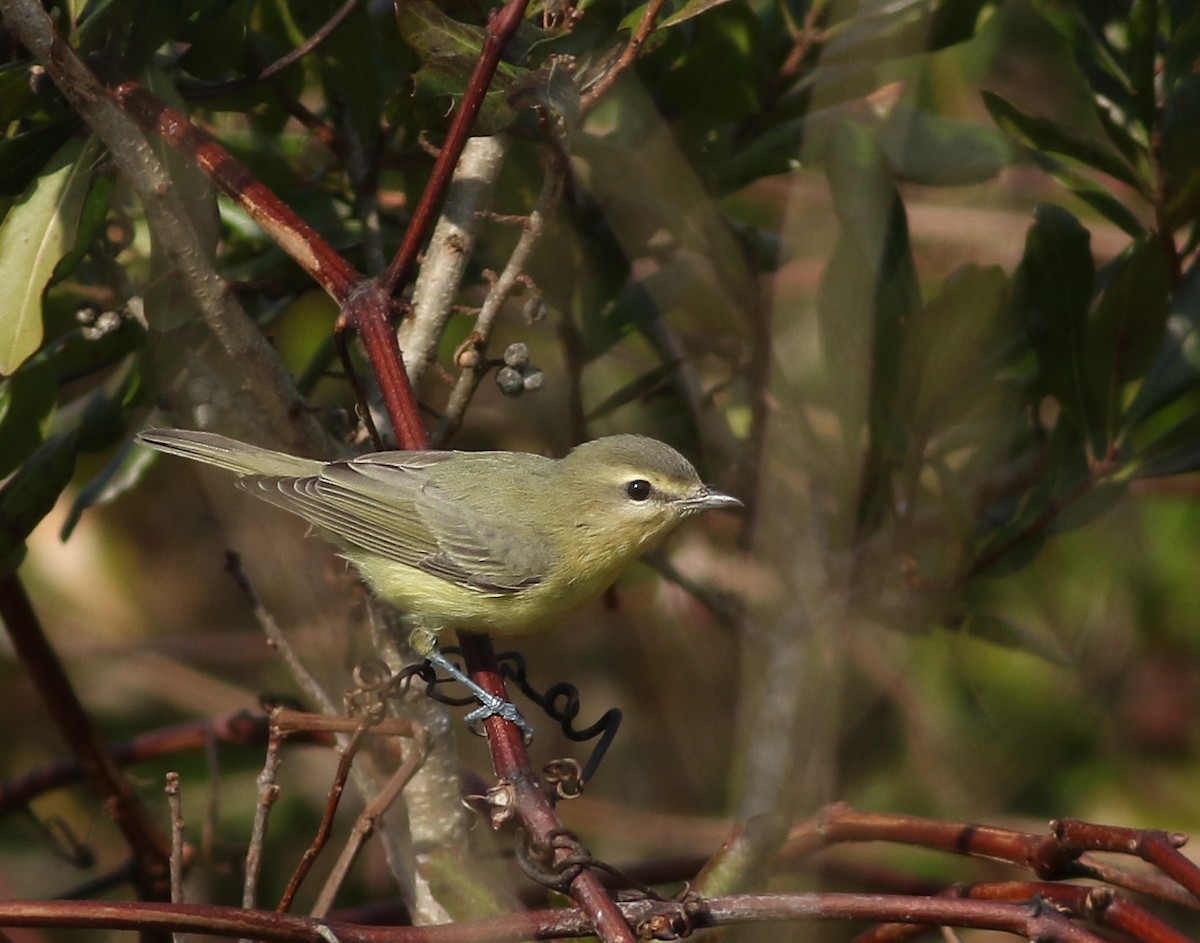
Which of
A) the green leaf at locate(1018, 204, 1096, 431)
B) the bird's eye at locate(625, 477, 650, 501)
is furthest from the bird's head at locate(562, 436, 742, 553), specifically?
the green leaf at locate(1018, 204, 1096, 431)

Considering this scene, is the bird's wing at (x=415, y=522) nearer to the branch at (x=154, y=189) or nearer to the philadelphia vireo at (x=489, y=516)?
the philadelphia vireo at (x=489, y=516)

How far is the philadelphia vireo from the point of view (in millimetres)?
3209

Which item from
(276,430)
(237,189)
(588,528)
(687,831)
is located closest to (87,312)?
(276,430)

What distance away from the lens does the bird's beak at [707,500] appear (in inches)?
126

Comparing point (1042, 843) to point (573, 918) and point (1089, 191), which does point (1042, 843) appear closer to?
point (573, 918)

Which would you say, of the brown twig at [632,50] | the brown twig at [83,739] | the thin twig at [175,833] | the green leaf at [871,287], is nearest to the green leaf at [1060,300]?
the green leaf at [871,287]

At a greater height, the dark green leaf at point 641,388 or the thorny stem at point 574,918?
the thorny stem at point 574,918

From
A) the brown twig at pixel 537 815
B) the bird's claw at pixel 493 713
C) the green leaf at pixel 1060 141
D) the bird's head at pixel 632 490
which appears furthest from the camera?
the bird's head at pixel 632 490

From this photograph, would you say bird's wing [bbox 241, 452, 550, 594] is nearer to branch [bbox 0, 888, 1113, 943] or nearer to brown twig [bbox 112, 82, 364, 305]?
brown twig [bbox 112, 82, 364, 305]

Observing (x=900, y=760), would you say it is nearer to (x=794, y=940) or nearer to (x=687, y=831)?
(x=687, y=831)

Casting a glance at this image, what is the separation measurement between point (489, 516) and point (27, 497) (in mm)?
1223

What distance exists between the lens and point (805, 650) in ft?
11.0

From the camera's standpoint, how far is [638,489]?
132 inches

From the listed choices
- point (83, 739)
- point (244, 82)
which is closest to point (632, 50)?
point (244, 82)
